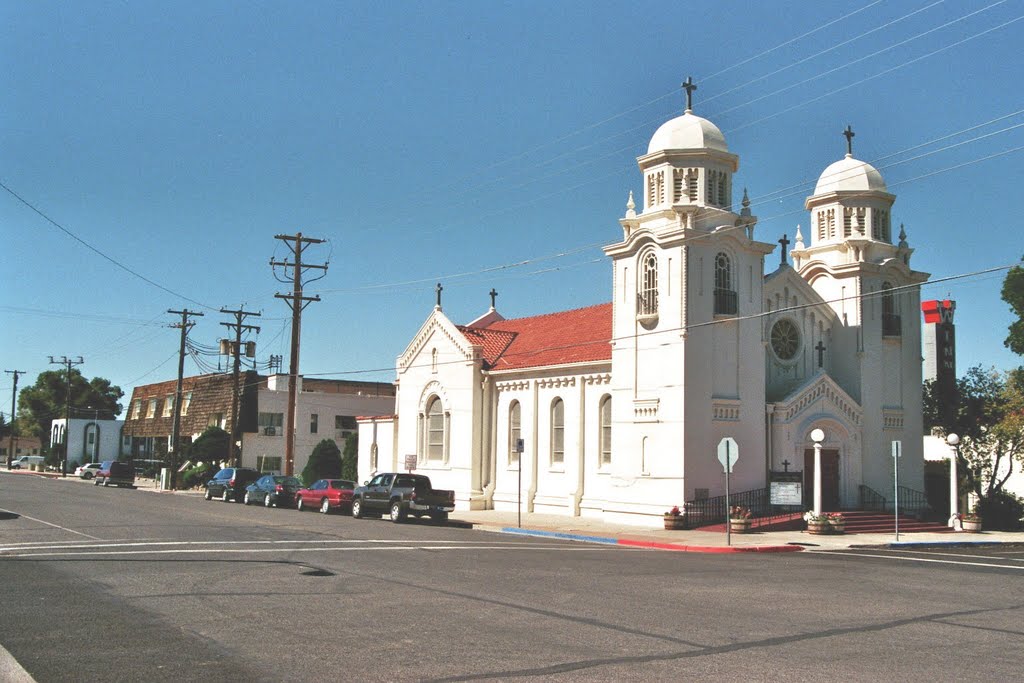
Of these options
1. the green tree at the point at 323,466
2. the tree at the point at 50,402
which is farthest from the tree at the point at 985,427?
the tree at the point at 50,402

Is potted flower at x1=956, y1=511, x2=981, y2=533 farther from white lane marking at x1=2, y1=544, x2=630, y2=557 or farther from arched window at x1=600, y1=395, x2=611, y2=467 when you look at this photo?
white lane marking at x1=2, y1=544, x2=630, y2=557

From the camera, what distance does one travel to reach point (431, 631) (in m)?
11.1

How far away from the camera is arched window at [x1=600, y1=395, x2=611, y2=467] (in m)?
35.0

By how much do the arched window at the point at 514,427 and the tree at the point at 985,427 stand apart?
16.3 metres

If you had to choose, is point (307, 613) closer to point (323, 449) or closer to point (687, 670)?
point (687, 670)

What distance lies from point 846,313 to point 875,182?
4953mm

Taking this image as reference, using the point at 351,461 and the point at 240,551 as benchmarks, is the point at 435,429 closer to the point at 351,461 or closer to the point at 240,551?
the point at 351,461

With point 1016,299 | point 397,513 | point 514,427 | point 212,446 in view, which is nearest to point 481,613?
point 397,513

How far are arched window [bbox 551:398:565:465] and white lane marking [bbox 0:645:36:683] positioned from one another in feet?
94.1

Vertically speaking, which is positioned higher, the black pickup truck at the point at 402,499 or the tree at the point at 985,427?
the tree at the point at 985,427

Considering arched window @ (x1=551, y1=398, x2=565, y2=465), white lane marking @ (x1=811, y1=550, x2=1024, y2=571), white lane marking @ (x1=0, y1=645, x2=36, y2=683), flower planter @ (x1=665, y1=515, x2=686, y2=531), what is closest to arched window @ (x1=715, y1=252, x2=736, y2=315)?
flower planter @ (x1=665, y1=515, x2=686, y2=531)

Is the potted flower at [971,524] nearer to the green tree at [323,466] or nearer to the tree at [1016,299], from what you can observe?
the tree at [1016,299]

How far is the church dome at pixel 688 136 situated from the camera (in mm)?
33406

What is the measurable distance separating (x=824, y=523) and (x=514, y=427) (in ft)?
44.7
